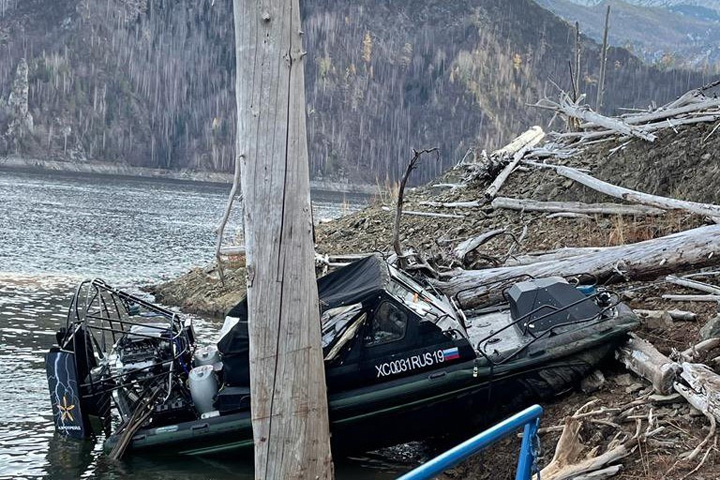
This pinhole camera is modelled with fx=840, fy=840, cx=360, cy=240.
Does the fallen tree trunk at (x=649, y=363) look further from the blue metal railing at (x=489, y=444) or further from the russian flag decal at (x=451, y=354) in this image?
the blue metal railing at (x=489, y=444)

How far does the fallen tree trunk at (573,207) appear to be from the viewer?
13.0 m

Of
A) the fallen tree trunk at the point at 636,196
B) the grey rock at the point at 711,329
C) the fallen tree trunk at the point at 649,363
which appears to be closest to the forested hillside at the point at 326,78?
the fallen tree trunk at the point at 636,196

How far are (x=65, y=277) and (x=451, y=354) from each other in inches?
732

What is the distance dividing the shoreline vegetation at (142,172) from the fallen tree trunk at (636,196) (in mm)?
112139

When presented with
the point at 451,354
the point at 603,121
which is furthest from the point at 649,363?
the point at 603,121

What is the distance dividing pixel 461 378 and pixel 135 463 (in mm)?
3617

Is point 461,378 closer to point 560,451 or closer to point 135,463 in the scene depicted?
point 560,451

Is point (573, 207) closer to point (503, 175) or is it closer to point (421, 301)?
point (503, 175)

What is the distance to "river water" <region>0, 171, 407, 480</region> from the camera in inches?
351

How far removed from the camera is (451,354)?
26.8 ft

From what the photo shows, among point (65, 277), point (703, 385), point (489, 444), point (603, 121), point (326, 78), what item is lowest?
point (65, 277)

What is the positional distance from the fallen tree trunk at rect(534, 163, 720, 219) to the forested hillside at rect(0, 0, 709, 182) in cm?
13221


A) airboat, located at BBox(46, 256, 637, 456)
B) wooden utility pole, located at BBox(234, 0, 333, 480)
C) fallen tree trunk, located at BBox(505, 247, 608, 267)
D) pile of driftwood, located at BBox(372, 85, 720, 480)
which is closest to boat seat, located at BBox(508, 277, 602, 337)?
airboat, located at BBox(46, 256, 637, 456)

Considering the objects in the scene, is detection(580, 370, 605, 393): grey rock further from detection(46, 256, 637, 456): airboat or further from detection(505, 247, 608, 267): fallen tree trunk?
detection(505, 247, 608, 267): fallen tree trunk
